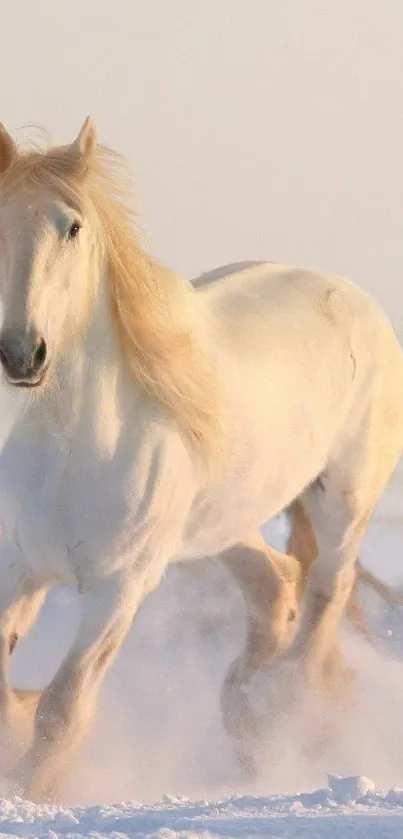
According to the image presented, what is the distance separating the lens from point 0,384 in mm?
3688

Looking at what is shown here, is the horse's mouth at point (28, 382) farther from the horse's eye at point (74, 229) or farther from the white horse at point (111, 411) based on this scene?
the horse's eye at point (74, 229)

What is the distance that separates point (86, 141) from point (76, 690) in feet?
4.92

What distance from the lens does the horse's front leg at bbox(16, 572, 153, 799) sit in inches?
155

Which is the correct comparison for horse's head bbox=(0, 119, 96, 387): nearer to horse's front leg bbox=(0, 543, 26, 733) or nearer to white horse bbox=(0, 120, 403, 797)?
white horse bbox=(0, 120, 403, 797)

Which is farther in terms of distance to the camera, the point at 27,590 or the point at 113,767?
the point at 113,767

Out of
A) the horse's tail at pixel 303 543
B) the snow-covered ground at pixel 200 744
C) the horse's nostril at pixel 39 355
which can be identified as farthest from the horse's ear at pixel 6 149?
the horse's tail at pixel 303 543

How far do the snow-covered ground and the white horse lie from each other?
1.77 ft

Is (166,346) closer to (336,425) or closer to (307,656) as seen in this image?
(336,425)

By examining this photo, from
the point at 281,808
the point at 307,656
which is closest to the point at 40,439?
the point at 281,808

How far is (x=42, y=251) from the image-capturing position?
3.49 metres

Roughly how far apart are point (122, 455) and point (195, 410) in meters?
0.31

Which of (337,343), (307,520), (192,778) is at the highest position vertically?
(337,343)

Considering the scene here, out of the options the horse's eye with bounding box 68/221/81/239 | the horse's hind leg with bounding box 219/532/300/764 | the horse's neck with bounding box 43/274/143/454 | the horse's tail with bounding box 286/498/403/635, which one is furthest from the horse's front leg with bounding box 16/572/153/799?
the horse's tail with bounding box 286/498/403/635

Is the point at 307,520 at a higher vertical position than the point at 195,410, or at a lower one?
lower
